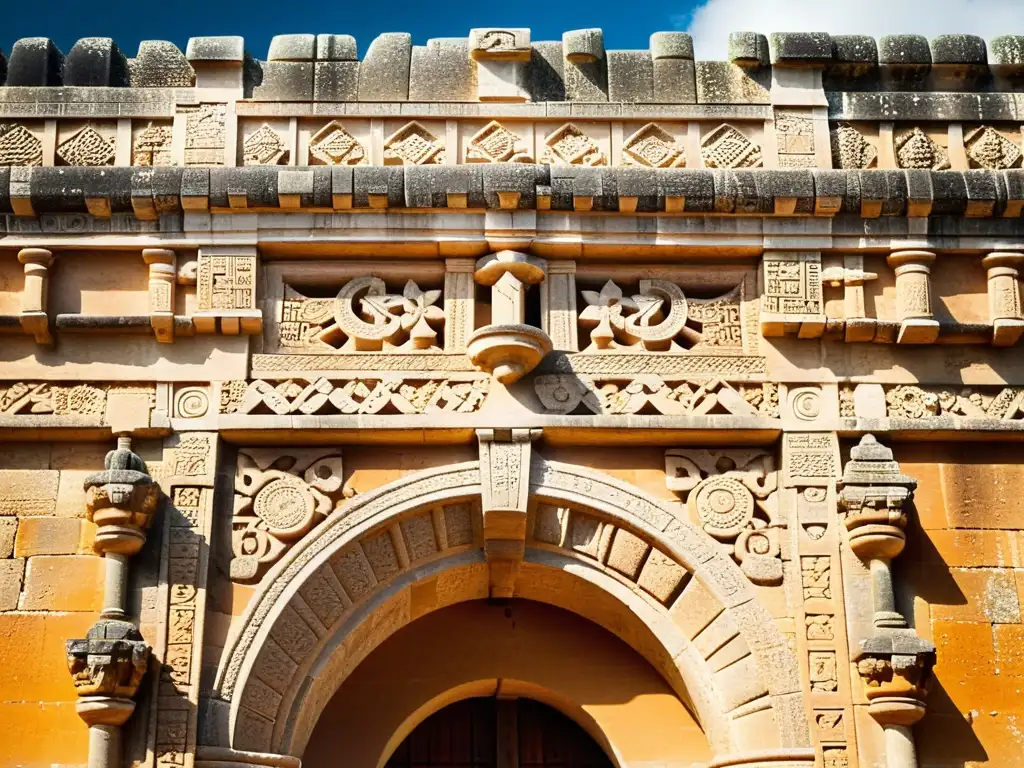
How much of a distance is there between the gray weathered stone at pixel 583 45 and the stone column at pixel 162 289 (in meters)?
2.92

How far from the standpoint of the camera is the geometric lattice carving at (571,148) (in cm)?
1148

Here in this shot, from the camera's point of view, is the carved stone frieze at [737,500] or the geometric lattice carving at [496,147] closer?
the carved stone frieze at [737,500]

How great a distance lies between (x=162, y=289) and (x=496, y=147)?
7.60 feet

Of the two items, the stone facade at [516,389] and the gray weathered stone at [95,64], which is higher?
the gray weathered stone at [95,64]

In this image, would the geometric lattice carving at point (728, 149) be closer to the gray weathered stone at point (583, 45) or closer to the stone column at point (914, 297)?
the gray weathered stone at point (583, 45)

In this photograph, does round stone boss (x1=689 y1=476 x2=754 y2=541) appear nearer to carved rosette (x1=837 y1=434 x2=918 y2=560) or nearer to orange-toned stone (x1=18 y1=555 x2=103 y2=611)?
carved rosette (x1=837 y1=434 x2=918 y2=560)

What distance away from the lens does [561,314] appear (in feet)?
36.8

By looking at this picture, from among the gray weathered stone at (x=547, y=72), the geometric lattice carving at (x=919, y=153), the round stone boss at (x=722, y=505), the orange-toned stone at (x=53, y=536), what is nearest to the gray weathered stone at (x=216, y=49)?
the gray weathered stone at (x=547, y=72)

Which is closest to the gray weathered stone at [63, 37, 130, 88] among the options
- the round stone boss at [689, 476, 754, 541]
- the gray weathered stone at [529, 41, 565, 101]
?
the gray weathered stone at [529, 41, 565, 101]

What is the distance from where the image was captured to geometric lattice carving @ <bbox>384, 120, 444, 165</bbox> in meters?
11.4

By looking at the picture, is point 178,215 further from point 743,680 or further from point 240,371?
point 743,680

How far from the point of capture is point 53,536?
422 inches

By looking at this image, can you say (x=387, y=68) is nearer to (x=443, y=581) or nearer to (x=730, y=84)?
(x=730, y=84)

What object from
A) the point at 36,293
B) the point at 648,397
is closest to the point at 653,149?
the point at 648,397
